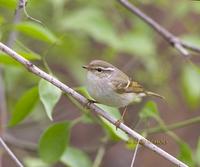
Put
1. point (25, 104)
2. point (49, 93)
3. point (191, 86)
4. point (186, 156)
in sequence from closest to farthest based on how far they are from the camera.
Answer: point (49, 93), point (25, 104), point (186, 156), point (191, 86)

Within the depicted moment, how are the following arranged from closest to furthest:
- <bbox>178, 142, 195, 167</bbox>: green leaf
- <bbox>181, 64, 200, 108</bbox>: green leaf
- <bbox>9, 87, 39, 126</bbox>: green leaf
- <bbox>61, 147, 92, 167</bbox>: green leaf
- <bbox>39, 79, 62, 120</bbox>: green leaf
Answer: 1. <bbox>39, 79, 62, 120</bbox>: green leaf
2. <bbox>9, 87, 39, 126</bbox>: green leaf
3. <bbox>178, 142, 195, 167</bbox>: green leaf
4. <bbox>61, 147, 92, 167</bbox>: green leaf
5. <bbox>181, 64, 200, 108</bbox>: green leaf

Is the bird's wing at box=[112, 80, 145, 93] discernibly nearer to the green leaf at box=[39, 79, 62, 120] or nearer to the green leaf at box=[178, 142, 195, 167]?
the green leaf at box=[178, 142, 195, 167]

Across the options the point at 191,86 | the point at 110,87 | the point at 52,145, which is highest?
the point at 191,86

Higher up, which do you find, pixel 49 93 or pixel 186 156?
pixel 186 156

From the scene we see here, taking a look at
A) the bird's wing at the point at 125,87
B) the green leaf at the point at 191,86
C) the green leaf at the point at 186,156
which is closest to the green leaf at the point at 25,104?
the bird's wing at the point at 125,87

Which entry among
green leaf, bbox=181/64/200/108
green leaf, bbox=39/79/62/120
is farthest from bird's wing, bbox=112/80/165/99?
green leaf, bbox=181/64/200/108

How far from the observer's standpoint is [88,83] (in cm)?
338

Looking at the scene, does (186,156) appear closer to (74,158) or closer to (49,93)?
(74,158)

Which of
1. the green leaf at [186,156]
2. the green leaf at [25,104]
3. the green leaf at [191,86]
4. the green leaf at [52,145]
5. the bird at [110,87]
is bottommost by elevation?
the green leaf at [52,145]

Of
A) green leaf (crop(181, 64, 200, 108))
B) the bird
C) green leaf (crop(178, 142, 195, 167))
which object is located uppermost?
green leaf (crop(181, 64, 200, 108))

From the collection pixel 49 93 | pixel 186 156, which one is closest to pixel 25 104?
pixel 49 93

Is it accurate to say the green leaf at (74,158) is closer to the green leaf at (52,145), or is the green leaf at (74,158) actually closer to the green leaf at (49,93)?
the green leaf at (52,145)

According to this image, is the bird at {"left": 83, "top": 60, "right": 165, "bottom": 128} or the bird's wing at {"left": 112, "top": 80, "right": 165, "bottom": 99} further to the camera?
the bird's wing at {"left": 112, "top": 80, "right": 165, "bottom": 99}

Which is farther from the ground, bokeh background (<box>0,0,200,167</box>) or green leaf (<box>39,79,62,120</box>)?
bokeh background (<box>0,0,200,167</box>)
